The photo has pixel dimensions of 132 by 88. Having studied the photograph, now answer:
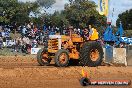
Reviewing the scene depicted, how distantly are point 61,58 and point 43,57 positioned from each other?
1400 mm

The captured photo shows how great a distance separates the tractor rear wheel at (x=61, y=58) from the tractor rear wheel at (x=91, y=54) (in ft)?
2.50


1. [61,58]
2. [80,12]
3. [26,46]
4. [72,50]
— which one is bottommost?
[61,58]

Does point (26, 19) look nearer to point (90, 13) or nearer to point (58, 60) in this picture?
point (90, 13)

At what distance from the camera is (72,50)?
14.4 metres

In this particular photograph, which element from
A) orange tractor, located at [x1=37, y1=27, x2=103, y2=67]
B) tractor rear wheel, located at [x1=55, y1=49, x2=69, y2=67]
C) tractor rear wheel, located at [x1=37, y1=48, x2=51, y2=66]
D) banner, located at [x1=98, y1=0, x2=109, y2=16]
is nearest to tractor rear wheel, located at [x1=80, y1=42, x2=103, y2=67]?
orange tractor, located at [x1=37, y1=27, x2=103, y2=67]

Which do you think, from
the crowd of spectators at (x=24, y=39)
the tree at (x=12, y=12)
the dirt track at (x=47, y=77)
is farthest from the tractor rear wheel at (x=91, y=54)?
the tree at (x=12, y=12)

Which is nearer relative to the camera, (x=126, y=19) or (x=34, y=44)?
(x=34, y=44)

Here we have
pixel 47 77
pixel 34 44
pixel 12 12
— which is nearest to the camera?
pixel 47 77

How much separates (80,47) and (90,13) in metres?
29.1

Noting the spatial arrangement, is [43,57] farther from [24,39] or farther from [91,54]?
[24,39]

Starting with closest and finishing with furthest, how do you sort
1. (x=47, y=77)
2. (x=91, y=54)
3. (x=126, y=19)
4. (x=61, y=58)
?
(x=47, y=77) < (x=61, y=58) < (x=91, y=54) < (x=126, y=19)

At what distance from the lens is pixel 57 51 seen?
44.8 ft

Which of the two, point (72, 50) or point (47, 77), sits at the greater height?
point (72, 50)

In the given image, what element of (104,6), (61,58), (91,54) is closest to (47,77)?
(61,58)
